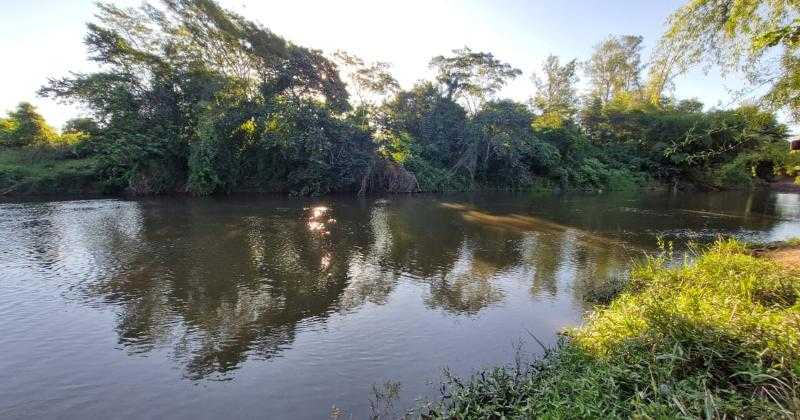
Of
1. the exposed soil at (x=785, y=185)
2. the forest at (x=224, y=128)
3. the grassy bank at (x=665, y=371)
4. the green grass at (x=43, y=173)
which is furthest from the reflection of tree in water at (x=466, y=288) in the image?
the exposed soil at (x=785, y=185)

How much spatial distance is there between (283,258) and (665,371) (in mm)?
8943

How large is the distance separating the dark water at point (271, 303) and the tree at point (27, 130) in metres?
12.9

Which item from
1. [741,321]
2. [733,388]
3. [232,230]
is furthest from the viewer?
[232,230]

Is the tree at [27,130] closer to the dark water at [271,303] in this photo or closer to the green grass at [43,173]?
the green grass at [43,173]

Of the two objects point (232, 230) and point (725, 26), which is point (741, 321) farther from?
point (232, 230)

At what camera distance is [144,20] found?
24.1m

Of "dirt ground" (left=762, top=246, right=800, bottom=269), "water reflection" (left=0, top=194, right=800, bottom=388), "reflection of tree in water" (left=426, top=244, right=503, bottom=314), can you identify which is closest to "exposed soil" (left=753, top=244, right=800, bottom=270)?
"dirt ground" (left=762, top=246, right=800, bottom=269)

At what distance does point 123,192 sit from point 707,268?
94.3 feet

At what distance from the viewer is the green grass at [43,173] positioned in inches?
906

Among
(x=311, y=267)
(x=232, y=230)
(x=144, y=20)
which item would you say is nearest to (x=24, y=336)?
(x=311, y=267)

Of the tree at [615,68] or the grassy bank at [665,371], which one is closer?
the grassy bank at [665,371]

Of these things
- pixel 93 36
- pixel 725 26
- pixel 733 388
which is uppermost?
pixel 93 36

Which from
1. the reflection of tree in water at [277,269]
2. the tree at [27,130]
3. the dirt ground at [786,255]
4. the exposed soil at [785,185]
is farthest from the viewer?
the exposed soil at [785,185]

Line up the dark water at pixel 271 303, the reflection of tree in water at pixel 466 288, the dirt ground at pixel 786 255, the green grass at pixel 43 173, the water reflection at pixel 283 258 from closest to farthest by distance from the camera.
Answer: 1. the dark water at pixel 271 303
2. the water reflection at pixel 283 258
3. the dirt ground at pixel 786 255
4. the reflection of tree in water at pixel 466 288
5. the green grass at pixel 43 173
